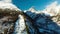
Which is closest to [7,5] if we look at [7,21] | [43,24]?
[7,21]

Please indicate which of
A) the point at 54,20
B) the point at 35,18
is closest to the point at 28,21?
the point at 35,18

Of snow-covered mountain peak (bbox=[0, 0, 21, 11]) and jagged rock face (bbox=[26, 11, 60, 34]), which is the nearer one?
snow-covered mountain peak (bbox=[0, 0, 21, 11])

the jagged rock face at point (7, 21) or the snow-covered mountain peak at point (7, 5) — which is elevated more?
the snow-covered mountain peak at point (7, 5)

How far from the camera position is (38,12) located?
5.98 m

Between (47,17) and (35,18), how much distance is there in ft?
1.19

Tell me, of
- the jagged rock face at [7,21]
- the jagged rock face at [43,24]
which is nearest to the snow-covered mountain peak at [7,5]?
the jagged rock face at [7,21]

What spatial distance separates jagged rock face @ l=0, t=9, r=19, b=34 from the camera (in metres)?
5.23

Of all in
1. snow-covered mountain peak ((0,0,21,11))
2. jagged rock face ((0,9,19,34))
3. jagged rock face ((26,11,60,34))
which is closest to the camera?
jagged rock face ((0,9,19,34))

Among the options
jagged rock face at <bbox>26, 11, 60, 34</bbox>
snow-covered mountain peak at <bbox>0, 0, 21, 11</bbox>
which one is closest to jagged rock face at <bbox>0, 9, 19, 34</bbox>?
snow-covered mountain peak at <bbox>0, 0, 21, 11</bbox>

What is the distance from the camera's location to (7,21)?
529cm

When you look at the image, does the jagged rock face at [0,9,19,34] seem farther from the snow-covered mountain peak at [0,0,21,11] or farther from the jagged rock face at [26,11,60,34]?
the jagged rock face at [26,11,60,34]

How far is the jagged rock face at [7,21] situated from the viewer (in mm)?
5230

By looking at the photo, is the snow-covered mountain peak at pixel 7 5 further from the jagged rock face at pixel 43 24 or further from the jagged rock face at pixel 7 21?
the jagged rock face at pixel 43 24

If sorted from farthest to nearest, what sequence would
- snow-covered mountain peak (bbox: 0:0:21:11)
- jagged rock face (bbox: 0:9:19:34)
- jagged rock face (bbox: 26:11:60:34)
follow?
jagged rock face (bbox: 26:11:60:34) < snow-covered mountain peak (bbox: 0:0:21:11) < jagged rock face (bbox: 0:9:19:34)
